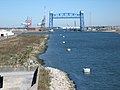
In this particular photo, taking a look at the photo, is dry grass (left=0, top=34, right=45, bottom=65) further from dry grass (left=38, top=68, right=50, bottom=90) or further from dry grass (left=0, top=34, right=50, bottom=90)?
dry grass (left=38, top=68, right=50, bottom=90)

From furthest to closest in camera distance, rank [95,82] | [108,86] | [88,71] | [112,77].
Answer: [88,71] → [112,77] → [95,82] → [108,86]

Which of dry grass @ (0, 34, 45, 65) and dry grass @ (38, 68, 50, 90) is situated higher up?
dry grass @ (38, 68, 50, 90)

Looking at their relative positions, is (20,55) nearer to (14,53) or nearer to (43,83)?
(14,53)

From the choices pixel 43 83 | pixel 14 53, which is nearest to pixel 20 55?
pixel 14 53

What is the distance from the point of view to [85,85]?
2906cm

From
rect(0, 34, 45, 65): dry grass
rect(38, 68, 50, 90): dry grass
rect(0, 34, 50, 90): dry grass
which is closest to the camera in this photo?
rect(38, 68, 50, 90): dry grass

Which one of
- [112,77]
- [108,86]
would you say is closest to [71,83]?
[108,86]

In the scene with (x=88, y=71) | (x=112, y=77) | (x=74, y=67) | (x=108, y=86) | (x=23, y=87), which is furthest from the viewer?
Result: (x=74, y=67)

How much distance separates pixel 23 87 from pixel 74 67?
1862 centimetres

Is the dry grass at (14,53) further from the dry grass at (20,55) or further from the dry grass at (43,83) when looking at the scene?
the dry grass at (43,83)

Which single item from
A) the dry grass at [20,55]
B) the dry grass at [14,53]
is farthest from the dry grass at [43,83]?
the dry grass at [14,53]

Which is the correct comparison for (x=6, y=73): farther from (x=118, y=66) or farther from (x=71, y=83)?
(x=118, y=66)

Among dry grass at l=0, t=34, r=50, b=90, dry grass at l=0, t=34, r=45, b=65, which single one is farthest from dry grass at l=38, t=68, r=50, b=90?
dry grass at l=0, t=34, r=45, b=65

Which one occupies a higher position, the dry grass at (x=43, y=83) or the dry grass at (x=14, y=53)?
the dry grass at (x=43, y=83)
